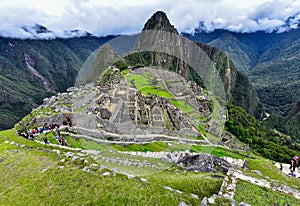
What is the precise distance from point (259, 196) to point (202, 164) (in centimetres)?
620

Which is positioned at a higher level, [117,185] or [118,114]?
[118,114]

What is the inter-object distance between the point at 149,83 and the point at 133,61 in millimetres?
53830

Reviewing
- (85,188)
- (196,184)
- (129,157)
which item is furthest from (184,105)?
(85,188)

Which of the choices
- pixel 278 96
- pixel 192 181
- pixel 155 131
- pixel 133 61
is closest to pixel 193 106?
pixel 155 131

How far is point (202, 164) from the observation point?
18109 millimetres

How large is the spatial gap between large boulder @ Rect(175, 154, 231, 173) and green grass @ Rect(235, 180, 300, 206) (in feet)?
14.6

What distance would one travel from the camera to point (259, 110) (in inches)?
6752

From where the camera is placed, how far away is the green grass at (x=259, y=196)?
11657mm

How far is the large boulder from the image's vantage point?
1753 centimetres

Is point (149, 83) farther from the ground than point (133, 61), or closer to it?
closer to it

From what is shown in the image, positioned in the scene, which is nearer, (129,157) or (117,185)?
(117,185)

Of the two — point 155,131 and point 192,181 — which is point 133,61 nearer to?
point 155,131

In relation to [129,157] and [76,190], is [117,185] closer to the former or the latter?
[76,190]

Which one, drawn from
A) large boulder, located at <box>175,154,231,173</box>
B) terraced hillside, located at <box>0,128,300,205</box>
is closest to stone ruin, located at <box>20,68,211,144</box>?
terraced hillside, located at <box>0,128,300,205</box>
